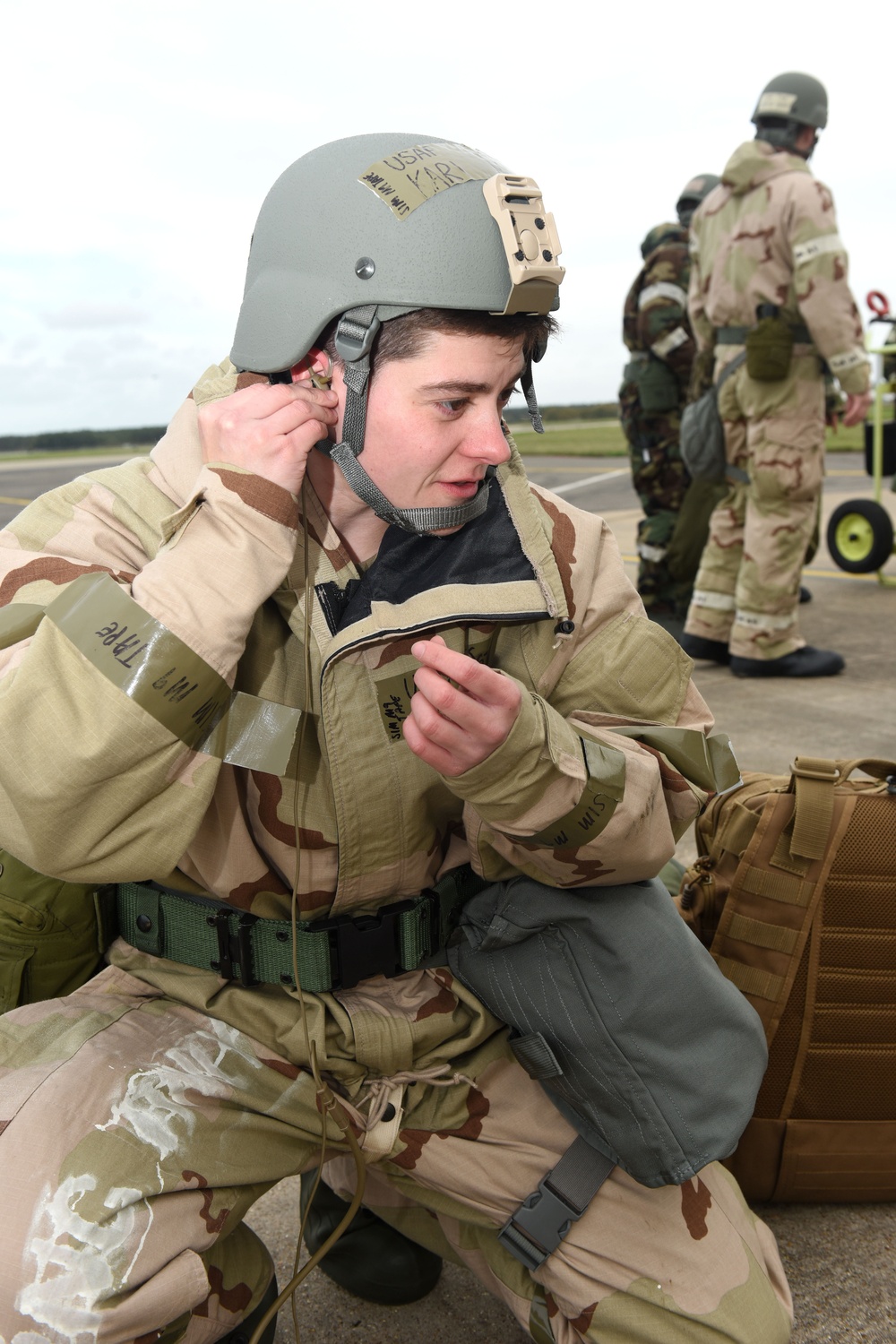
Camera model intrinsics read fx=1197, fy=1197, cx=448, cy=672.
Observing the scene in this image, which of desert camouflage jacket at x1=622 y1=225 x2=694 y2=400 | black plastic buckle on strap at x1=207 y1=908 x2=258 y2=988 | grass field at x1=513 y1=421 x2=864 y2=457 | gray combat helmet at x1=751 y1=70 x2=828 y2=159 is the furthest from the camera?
grass field at x1=513 y1=421 x2=864 y2=457

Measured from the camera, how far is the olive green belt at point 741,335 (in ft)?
18.3

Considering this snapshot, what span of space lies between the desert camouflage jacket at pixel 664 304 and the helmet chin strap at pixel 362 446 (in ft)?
17.5

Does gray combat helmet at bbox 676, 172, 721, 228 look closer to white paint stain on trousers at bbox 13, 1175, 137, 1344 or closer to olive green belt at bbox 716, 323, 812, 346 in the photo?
olive green belt at bbox 716, 323, 812, 346

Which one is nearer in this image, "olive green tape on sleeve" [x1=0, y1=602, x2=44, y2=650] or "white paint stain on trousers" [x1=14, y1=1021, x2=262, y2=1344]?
"white paint stain on trousers" [x1=14, y1=1021, x2=262, y2=1344]

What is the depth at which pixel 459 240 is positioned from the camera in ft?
5.84

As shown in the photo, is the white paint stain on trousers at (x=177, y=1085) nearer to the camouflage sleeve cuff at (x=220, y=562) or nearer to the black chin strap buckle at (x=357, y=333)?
the camouflage sleeve cuff at (x=220, y=562)

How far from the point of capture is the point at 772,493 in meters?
5.73

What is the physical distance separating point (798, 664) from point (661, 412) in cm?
199

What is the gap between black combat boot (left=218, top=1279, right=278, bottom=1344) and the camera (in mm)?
1856

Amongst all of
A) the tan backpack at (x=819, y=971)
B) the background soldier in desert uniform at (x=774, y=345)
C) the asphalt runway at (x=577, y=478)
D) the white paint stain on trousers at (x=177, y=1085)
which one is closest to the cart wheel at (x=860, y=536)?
the background soldier in desert uniform at (x=774, y=345)

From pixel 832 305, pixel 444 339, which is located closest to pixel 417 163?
pixel 444 339

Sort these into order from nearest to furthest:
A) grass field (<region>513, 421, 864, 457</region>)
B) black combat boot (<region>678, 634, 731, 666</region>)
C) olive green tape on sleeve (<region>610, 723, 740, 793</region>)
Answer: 1. olive green tape on sleeve (<region>610, 723, 740, 793</region>)
2. black combat boot (<region>678, 634, 731, 666</region>)
3. grass field (<region>513, 421, 864, 457</region>)

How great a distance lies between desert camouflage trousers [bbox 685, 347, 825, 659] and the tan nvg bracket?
13.6ft

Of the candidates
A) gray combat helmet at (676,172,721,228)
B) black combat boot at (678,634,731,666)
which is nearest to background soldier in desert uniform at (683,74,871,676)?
black combat boot at (678,634,731,666)
